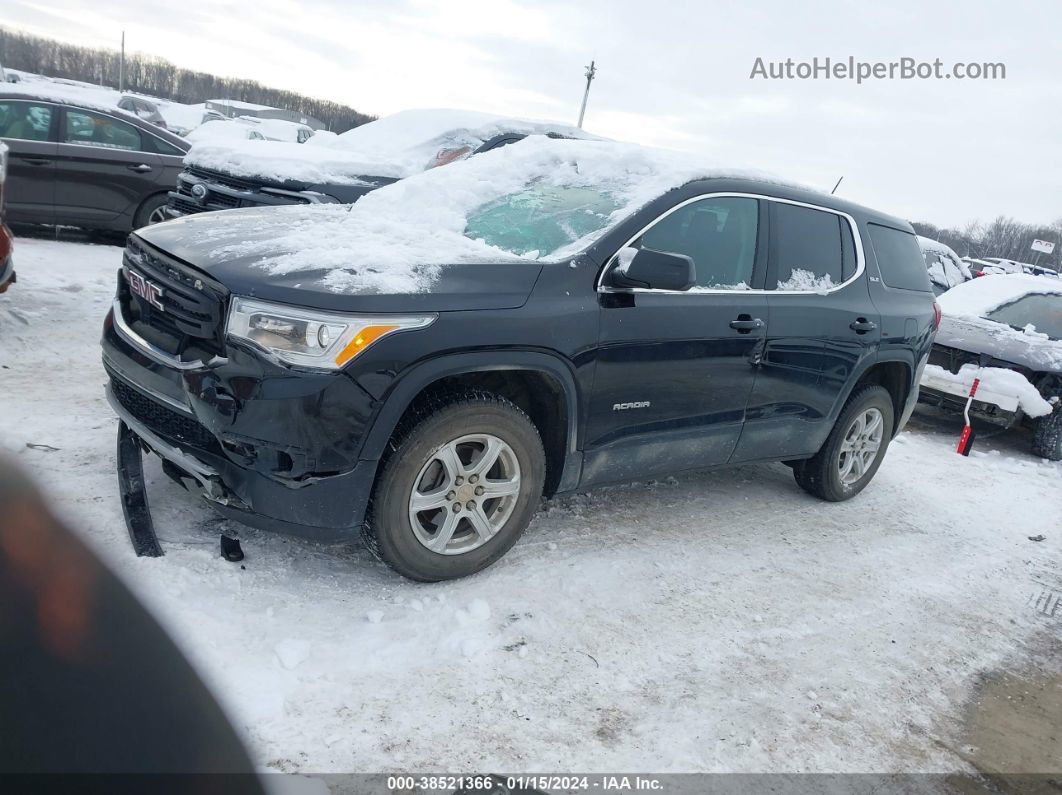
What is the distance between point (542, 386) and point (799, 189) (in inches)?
87.4

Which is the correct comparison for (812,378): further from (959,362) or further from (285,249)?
(959,362)

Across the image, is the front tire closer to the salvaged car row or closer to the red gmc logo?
the salvaged car row

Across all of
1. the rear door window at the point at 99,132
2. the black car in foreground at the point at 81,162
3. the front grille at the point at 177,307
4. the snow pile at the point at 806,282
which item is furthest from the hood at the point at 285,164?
the snow pile at the point at 806,282

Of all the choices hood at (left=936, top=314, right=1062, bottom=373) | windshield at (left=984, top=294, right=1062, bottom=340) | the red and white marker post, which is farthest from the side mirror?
windshield at (left=984, top=294, right=1062, bottom=340)

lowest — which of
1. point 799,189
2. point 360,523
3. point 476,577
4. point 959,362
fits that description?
point 476,577

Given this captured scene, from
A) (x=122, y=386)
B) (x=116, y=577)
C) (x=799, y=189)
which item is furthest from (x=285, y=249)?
(x=799, y=189)

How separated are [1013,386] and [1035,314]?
4.61ft

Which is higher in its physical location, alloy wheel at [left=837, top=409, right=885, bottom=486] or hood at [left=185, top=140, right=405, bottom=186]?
hood at [left=185, top=140, right=405, bottom=186]

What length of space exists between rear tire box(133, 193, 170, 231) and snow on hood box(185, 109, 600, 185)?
1575 mm

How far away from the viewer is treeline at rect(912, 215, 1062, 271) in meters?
65.3

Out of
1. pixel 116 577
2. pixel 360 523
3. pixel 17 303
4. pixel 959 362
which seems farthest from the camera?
pixel 959 362

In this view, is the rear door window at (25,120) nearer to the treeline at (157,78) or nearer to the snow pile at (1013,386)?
the snow pile at (1013,386)

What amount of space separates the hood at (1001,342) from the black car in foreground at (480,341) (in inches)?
140

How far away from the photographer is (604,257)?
11.6 feet
